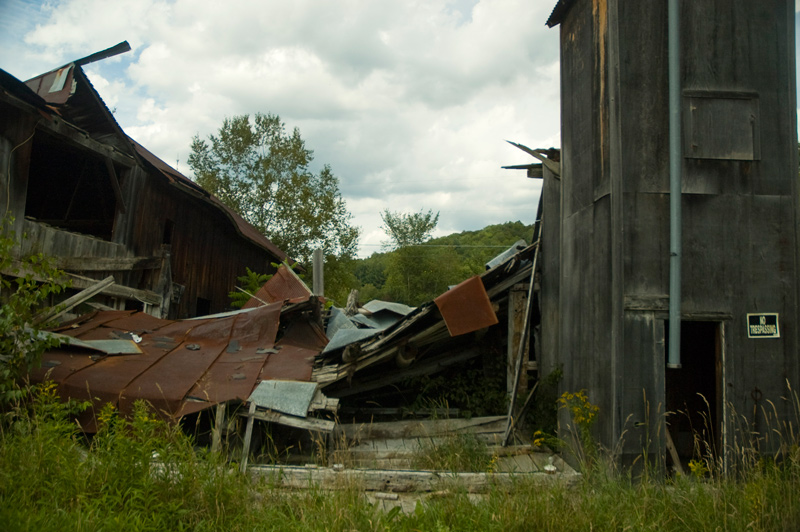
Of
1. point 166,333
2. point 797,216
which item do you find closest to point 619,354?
point 797,216

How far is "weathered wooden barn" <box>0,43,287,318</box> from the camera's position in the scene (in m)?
9.06

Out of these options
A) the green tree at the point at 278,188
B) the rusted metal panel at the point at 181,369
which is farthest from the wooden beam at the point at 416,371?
the green tree at the point at 278,188

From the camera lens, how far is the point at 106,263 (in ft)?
37.7

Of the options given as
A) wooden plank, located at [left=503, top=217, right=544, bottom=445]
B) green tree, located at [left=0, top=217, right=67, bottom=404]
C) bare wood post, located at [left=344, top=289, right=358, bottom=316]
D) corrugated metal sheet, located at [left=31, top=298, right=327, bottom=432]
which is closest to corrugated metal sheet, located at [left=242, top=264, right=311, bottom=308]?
bare wood post, located at [left=344, top=289, right=358, bottom=316]

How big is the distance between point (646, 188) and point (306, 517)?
507cm

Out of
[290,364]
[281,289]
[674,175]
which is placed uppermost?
[674,175]

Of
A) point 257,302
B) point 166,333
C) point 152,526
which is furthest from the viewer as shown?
point 257,302

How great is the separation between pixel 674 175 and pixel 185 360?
7.15 meters

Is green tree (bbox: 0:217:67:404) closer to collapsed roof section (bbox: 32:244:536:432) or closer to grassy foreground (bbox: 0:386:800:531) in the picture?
collapsed roof section (bbox: 32:244:536:432)

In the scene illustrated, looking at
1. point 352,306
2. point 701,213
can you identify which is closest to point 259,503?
point 701,213

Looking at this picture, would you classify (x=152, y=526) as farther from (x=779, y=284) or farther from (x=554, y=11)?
(x=554, y=11)

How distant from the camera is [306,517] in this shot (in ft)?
13.3

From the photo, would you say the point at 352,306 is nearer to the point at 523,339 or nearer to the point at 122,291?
the point at 122,291

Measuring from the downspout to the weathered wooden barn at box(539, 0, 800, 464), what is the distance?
0.11 feet
